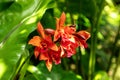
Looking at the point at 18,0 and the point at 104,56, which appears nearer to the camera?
the point at 18,0

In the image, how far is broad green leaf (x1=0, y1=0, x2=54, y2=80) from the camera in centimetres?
106

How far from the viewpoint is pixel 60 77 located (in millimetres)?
1312

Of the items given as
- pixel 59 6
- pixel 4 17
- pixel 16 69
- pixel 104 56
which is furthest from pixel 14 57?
pixel 104 56

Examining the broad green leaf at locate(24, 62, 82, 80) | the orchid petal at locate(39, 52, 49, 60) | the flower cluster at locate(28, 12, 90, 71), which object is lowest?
the broad green leaf at locate(24, 62, 82, 80)

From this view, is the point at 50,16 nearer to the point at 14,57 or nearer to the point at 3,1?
the point at 3,1

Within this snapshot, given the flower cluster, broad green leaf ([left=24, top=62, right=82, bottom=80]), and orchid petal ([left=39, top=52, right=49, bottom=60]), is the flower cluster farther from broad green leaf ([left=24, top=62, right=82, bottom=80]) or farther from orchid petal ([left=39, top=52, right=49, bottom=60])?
broad green leaf ([left=24, top=62, right=82, bottom=80])

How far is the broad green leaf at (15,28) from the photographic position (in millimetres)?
1060

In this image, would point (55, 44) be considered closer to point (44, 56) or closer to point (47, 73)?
point (44, 56)

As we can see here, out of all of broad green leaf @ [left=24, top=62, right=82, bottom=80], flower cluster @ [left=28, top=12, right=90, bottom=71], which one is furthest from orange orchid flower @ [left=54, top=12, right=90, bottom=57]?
broad green leaf @ [left=24, top=62, right=82, bottom=80]

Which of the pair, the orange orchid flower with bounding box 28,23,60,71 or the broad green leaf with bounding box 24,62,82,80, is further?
the broad green leaf with bounding box 24,62,82,80

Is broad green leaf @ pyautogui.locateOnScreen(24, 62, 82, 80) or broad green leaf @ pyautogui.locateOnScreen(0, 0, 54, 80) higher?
broad green leaf @ pyautogui.locateOnScreen(0, 0, 54, 80)

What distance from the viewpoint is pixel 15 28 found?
1115 mm

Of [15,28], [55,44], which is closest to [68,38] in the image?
[55,44]

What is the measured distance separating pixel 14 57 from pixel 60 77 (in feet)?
1.00
